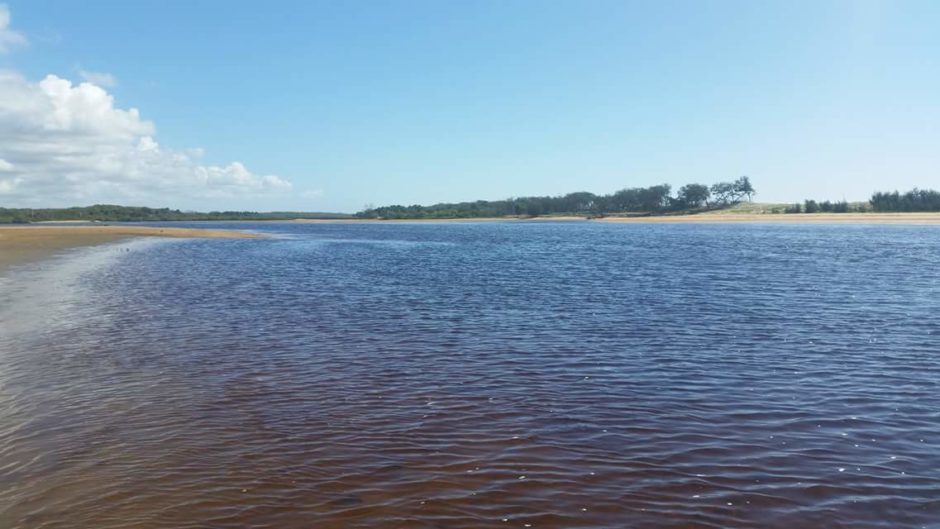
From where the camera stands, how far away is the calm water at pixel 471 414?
6941 millimetres

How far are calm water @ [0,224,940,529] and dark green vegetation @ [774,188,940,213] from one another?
12844 cm

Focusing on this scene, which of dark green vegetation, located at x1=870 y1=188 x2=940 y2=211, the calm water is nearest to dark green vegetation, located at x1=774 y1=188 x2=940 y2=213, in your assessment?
dark green vegetation, located at x1=870 y1=188 x2=940 y2=211

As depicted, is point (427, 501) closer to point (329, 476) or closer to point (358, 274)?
point (329, 476)

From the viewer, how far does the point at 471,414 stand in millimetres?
10047

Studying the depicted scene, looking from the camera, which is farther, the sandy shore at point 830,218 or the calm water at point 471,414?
the sandy shore at point 830,218

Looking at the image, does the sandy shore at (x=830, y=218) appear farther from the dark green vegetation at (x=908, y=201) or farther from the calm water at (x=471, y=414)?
the calm water at (x=471, y=414)

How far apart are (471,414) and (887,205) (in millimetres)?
153342

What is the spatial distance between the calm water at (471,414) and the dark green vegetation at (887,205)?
128m

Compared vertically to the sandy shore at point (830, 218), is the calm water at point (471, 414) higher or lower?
lower

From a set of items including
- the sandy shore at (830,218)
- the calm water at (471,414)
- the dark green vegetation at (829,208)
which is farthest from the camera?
the dark green vegetation at (829,208)

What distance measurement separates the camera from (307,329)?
57.3ft

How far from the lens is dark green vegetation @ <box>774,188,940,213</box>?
125 meters

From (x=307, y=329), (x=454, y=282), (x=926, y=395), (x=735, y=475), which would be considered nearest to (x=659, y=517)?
(x=735, y=475)

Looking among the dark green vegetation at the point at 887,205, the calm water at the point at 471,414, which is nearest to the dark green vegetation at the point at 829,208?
the dark green vegetation at the point at 887,205
